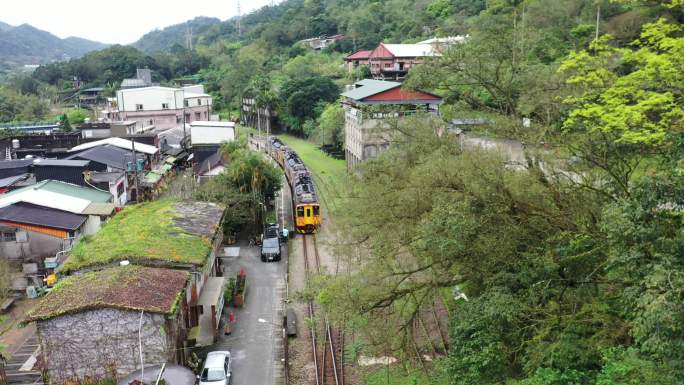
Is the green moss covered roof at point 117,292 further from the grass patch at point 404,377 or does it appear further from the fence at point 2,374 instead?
the grass patch at point 404,377

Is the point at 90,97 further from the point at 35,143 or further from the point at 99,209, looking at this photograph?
the point at 99,209

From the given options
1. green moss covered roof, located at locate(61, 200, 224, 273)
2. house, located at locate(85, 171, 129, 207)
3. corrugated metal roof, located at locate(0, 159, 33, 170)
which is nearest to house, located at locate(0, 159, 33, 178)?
corrugated metal roof, located at locate(0, 159, 33, 170)

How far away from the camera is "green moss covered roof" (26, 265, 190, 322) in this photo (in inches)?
505

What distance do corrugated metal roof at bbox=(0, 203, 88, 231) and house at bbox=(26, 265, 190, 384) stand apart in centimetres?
713

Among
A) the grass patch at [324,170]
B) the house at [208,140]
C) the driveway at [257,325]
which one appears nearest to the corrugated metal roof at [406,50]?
the grass patch at [324,170]

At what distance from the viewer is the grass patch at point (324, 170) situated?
31620 mm

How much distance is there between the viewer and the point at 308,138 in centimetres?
5544

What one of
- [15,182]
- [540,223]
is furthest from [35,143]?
[540,223]

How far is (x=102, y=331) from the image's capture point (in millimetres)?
13023

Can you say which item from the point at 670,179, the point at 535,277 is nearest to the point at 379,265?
the point at 535,277

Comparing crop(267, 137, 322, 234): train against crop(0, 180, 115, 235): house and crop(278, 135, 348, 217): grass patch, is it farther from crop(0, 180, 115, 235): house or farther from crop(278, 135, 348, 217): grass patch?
crop(0, 180, 115, 235): house

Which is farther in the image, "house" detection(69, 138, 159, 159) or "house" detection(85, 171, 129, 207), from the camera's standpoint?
"house" detection(69, 138, 159, 159)

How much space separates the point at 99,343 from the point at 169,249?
3781mm

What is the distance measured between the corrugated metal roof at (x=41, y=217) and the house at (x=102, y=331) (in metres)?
7.13
